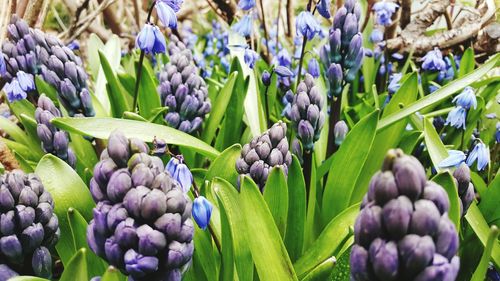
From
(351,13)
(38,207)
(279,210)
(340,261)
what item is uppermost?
(351,13)

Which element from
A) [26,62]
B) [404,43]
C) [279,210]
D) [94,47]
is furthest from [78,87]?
[404,43]

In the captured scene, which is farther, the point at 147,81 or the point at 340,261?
the point at 147,81

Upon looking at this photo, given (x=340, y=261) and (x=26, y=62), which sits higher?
(x=26, y=62)

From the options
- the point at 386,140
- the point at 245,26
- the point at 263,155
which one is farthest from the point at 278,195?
the point at 245,26

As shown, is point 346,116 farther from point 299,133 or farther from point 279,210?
point 279,210

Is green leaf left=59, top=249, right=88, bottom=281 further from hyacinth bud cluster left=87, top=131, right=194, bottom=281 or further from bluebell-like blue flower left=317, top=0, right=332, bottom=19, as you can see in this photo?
bluebell-like blue flower left=317, top=0, right=332, bottom=19

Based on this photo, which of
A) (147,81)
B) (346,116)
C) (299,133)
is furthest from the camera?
(346,116)
